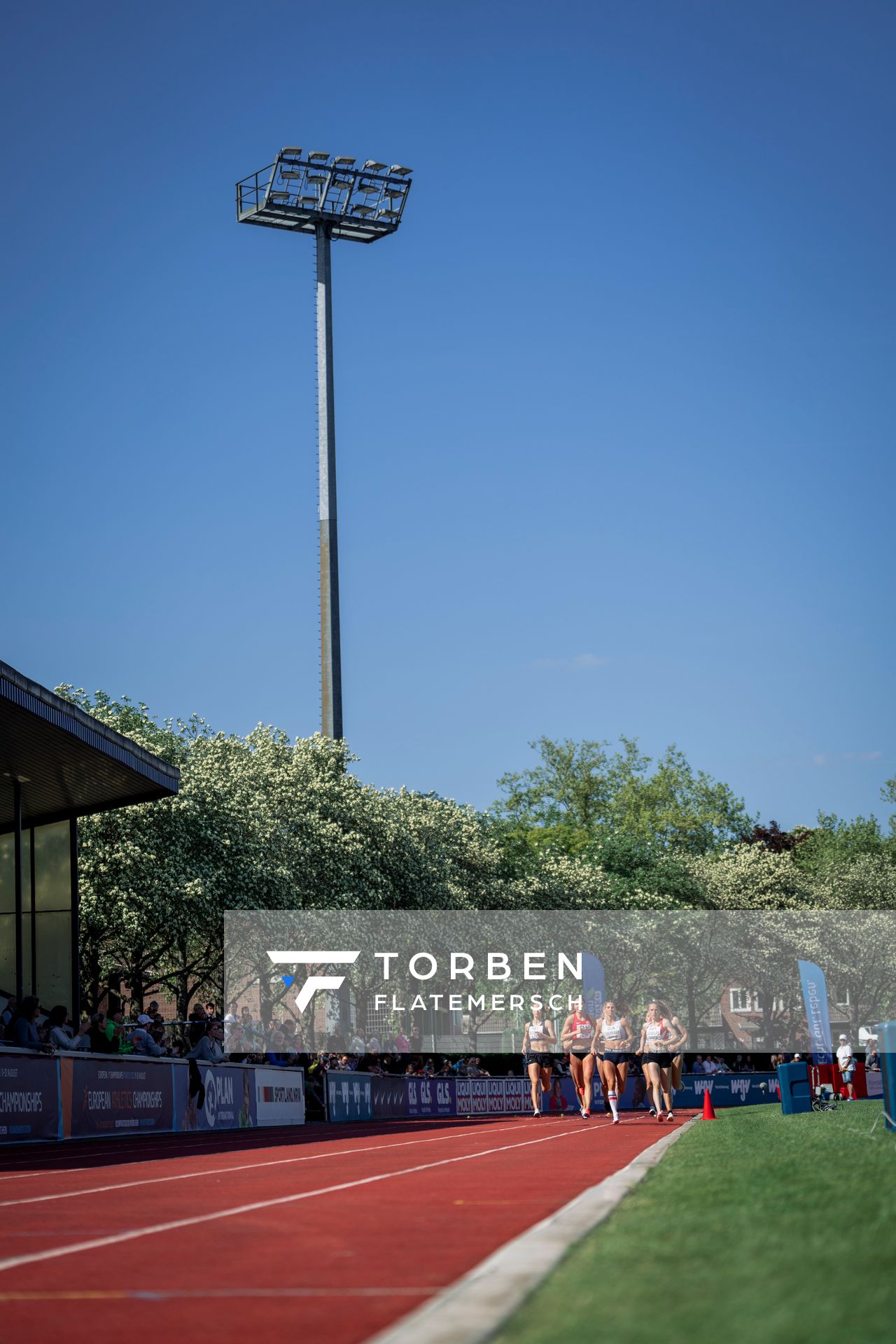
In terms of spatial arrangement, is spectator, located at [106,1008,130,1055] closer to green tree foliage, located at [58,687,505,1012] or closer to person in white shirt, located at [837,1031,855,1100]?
green tree foliage, located at [58,687,505,1012]

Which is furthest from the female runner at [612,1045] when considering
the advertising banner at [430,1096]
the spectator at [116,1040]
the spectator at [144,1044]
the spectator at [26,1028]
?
the advertising banner at [430,1096]

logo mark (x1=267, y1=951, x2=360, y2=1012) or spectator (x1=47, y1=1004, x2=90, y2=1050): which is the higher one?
logo mark (x1=267, y1=951, x2=360, y2=1012)

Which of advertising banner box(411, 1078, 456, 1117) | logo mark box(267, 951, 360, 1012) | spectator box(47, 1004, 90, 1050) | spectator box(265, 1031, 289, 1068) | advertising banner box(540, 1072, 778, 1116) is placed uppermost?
logo mark box(267, 951, 360, 1012)

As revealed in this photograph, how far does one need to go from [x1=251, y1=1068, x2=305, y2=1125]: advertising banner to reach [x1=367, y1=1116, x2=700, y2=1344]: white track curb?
1964cm

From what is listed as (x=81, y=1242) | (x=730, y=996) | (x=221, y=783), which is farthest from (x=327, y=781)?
(x=730, y=996)

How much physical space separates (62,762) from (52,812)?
510cm

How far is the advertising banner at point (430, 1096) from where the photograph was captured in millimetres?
34531

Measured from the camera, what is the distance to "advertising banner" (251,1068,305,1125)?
26703 mm

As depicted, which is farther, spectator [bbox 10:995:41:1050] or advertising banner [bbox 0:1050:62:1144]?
spectator [bbox 10:995:41:1050]

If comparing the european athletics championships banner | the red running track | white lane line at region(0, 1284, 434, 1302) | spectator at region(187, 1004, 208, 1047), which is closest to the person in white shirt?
spectator at region(187, 1004, 208, 1047)

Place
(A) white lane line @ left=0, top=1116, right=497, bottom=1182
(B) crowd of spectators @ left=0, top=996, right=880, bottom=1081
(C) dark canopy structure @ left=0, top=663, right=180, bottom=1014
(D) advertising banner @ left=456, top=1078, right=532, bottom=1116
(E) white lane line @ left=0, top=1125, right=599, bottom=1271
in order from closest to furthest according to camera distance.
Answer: (E) white lane line @ left=0, top=1125, right=599, bottom=1271 < (A) white lane line @ left=0, top=1116, right=497, bottom=1182 < (B) crowd of spectators @ left=0, top=996, right=880, bottom=1081 < (C) dark canopy structure @ left=0, top=663, right=180, bottom=1014 < (D) advertising banner @ left=456, top=1078, right=532, bottom=1116

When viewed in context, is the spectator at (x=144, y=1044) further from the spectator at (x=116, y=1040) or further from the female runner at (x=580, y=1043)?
the female runner at (x=580, y=1043)

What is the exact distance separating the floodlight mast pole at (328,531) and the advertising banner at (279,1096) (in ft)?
81.7

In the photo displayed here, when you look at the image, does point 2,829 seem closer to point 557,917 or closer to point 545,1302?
point 545,1302
